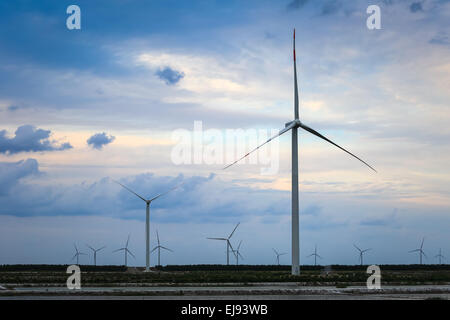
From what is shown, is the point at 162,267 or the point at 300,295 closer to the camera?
the point at 300,295

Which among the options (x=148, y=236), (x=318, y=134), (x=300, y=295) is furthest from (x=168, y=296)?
(x=148, y=236)

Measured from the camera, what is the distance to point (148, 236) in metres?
125

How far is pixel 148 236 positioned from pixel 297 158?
160 ft

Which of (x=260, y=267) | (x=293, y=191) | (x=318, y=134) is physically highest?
(x=318, y=134)

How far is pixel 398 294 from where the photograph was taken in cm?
5612

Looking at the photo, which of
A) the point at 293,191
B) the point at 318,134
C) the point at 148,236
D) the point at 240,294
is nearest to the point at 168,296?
the point at 240,294
